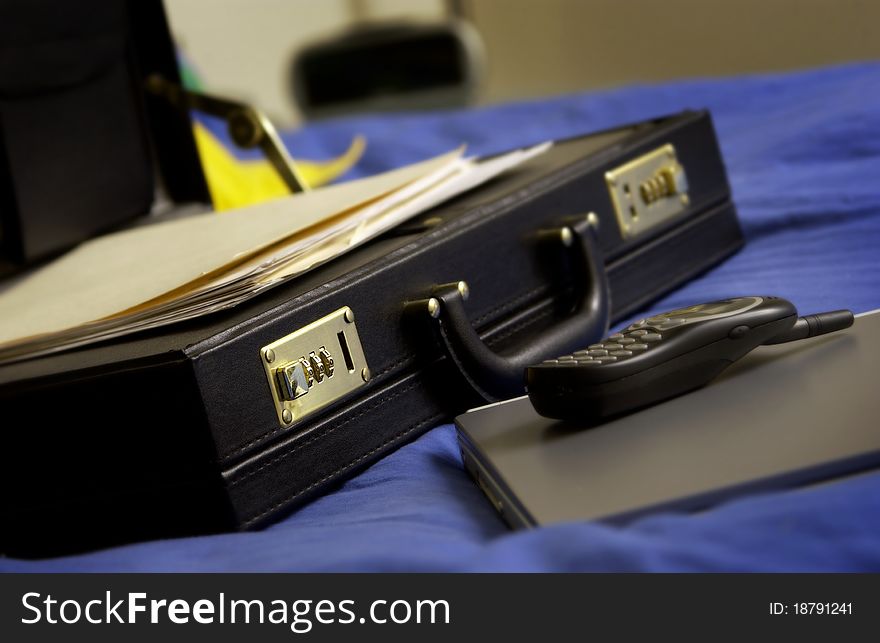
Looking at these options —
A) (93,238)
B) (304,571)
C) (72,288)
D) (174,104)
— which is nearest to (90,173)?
(93,238)

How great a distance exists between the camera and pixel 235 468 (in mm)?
615

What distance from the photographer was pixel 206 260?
0.70 m

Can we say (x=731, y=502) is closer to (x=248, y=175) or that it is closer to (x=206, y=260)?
(x=206, y=260)

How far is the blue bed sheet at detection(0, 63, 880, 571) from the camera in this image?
1.43ft

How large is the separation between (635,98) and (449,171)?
790 mm

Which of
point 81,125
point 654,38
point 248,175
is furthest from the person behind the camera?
point 654,38

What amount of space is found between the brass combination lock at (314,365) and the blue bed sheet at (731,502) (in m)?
0.06

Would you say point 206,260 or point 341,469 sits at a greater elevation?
point 206,260

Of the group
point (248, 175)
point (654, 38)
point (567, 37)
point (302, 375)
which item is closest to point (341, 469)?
point (302, 375)

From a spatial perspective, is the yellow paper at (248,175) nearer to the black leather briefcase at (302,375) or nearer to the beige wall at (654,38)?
the black leather briefcase at (302,375)

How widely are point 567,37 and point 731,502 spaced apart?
304 cm

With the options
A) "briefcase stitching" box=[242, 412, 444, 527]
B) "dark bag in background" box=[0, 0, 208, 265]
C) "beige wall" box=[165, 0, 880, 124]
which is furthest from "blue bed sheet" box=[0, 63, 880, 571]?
"beige wall" box=[165, 0, 880, 124]

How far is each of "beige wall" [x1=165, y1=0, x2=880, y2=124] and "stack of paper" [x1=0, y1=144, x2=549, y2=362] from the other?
59.5 inches

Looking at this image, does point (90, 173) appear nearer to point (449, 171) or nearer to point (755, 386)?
point (449, 171)
